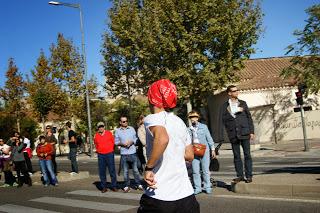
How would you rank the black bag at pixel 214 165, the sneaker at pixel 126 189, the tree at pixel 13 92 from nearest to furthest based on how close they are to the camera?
the black bag at pixel 214 165 → the sneaker at pixel 126 189 → the tree at pixel 13 92

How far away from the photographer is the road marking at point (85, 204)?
8.29 metres

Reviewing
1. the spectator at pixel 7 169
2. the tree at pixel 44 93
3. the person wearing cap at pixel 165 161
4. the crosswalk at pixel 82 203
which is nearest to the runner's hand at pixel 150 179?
the person wearing cap at pixel 165 161

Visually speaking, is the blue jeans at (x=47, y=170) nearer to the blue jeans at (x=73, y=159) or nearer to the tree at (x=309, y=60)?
the blue jeans at (x=73, y=159)

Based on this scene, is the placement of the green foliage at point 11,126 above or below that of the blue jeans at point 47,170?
above

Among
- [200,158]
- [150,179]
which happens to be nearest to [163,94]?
[150,179]

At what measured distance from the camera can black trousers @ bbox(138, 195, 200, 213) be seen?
3492 millimetres

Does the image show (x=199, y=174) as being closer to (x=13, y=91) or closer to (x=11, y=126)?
(x=13, y=91)

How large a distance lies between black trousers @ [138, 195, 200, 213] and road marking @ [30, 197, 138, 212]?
15.2 ft

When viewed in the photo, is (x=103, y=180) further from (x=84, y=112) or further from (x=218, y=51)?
(x=84, y=112)

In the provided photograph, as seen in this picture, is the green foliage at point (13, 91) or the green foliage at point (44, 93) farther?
the green foliage at point (13, 91)

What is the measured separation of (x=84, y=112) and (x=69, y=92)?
289 cm

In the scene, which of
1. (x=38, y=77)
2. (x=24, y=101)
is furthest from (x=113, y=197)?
(x=24, y=101)

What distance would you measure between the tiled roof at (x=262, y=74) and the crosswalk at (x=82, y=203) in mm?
23509

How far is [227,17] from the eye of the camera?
26.5 meters
